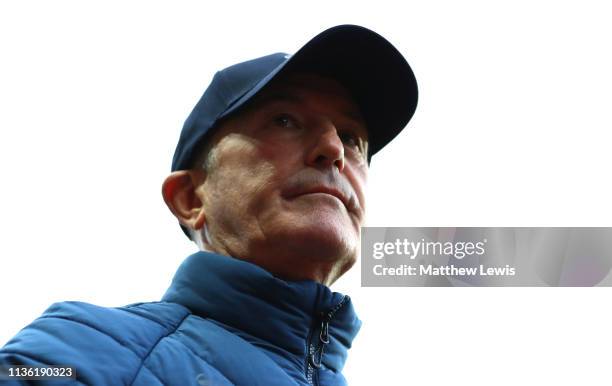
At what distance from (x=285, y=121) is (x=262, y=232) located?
0.25 meters

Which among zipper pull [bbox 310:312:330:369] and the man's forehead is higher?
the man's forehead

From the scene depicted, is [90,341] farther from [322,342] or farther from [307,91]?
[307,91]

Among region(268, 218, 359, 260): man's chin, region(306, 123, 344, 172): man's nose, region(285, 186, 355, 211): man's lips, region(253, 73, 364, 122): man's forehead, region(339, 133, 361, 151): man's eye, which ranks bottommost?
region(268, 218, 359, 260): man's chin

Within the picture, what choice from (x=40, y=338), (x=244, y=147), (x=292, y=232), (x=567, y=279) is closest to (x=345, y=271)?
(x=292, y=232)

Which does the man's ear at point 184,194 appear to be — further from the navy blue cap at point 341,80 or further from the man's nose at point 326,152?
the man's nose at point 326,152

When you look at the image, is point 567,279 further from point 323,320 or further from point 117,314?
point 117,314

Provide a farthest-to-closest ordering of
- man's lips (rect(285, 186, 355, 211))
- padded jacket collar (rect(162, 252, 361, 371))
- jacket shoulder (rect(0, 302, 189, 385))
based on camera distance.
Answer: man's lips (rect(285, 186, 355, 211)) → padded jacket collar (rect(162, 252, 361, 371)) → jacket shoulder (rect(0, 302, 189, 385))

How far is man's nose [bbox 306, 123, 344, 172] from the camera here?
1227mm

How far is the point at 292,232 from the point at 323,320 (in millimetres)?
161

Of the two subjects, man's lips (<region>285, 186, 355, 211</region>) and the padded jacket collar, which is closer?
the padded jacket collar

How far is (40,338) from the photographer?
2.77 ft

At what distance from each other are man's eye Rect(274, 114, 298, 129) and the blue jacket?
308mm

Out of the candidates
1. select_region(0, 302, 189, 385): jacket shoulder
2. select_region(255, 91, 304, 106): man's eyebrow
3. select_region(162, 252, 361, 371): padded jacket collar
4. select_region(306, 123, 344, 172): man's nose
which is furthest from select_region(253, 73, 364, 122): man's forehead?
select_region(0, 302, 189, 385): jacket shoulder

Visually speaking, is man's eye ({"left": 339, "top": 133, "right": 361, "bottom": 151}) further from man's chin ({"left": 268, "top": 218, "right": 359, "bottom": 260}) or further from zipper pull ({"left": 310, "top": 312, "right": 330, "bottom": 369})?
zipper pull ({"left": 310, "top": 312, "right": 330, "bottom": 369})
